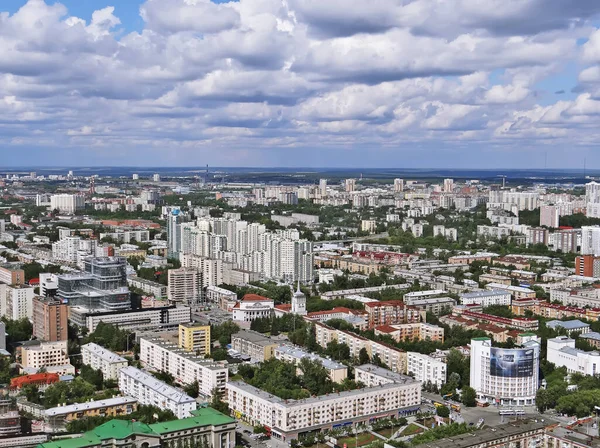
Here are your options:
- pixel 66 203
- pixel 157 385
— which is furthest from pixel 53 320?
pixel 66 203

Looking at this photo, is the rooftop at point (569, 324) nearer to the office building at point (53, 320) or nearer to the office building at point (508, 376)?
the office building at point (508, 376)

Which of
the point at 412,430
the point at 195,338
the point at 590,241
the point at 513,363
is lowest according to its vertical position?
the point at 412,430

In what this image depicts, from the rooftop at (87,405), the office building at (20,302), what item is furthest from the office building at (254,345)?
the office building at (20,302)

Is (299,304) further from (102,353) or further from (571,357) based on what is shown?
(571,357)

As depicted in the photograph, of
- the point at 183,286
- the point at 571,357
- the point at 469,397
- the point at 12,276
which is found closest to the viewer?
the point at 469,397

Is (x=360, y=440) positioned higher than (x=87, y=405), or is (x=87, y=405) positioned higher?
(x=87, y=405)

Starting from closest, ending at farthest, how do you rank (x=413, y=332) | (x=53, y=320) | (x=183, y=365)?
(x=183, y=365)
(x=53, y=320)
(x=413, y=332)

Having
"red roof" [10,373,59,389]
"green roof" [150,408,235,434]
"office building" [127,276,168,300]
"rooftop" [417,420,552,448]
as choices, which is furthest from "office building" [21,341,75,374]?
"rooftop" [417,420,552,448]

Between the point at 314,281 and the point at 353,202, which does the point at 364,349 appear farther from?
the point at 353,202
